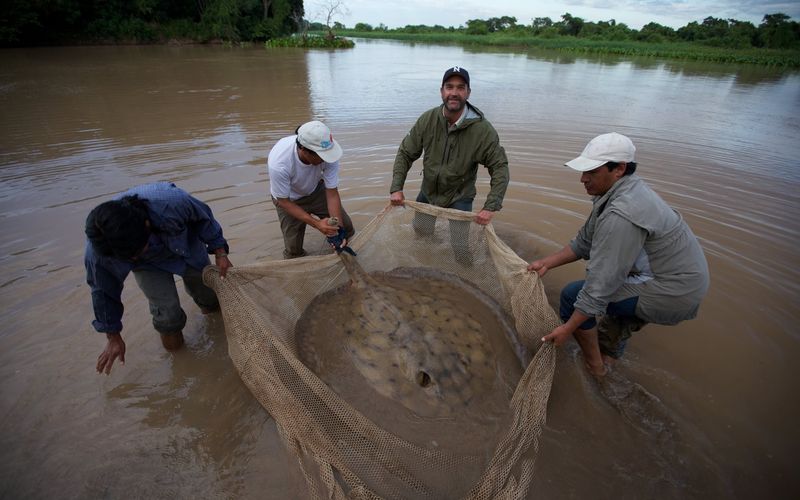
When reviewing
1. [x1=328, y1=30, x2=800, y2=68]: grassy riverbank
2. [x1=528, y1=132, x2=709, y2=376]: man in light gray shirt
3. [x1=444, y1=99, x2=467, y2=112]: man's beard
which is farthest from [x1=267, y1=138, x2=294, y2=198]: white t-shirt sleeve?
[x1=328, y1=30, x2=800, y2=68]: grassy riverbank

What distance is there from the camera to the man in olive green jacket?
3.62 meters

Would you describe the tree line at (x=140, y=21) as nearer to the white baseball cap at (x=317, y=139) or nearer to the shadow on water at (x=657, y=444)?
the white baseball cap at (x=317, y=139)

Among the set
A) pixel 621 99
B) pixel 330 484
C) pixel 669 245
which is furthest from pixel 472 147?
pixel 621 99

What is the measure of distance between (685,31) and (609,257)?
68.4m

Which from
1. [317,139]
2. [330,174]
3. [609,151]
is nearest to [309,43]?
[330,174]

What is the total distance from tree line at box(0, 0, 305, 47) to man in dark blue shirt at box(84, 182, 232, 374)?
32622 millimetres

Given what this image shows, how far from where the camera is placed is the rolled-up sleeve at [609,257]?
229cm

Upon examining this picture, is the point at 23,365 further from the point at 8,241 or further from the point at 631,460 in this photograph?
the point at 631,460

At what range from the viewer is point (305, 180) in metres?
4.06

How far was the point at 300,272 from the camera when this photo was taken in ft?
10.5

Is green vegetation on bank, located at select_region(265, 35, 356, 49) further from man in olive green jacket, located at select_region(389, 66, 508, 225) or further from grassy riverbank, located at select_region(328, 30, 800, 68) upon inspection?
man in olive green jacket, located at select_region(389, 66, 508, 225)

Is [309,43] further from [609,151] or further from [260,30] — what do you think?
[609,151]

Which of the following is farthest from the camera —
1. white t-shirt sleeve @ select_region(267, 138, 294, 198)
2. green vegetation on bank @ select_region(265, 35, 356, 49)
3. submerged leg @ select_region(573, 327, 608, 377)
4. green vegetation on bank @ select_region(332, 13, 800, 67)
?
green vegetation on bank @ select_region(265, 35, 356, 49)

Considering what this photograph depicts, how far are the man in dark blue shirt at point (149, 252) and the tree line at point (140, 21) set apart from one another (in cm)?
3262
